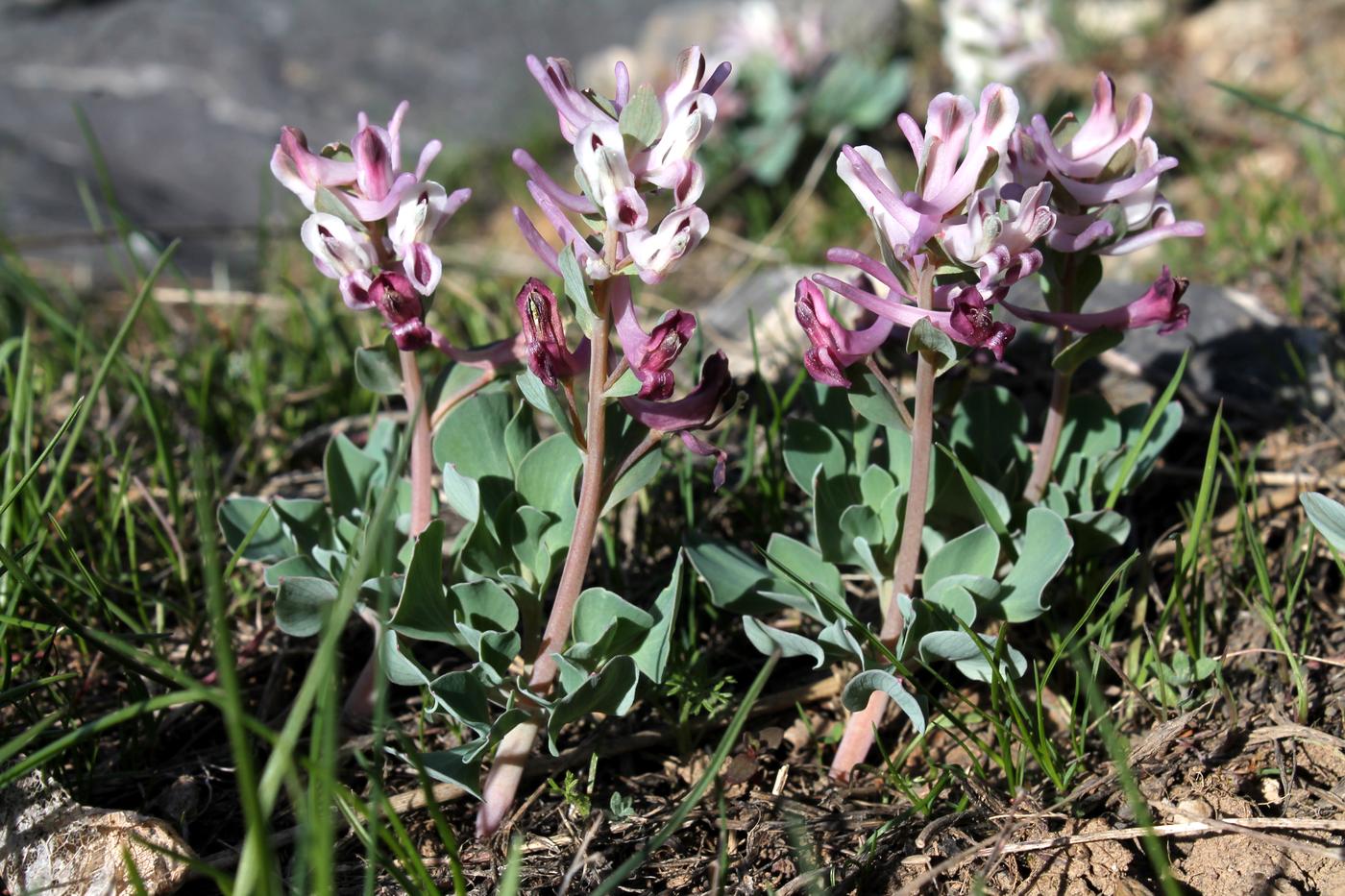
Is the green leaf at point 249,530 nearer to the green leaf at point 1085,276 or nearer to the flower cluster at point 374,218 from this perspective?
the flower cluster at point 374,218

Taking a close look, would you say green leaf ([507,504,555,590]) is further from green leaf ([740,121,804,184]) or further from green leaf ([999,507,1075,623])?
green leaf ([740,121,804,184])

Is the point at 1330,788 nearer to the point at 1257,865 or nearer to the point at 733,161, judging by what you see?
the point at 1257,865

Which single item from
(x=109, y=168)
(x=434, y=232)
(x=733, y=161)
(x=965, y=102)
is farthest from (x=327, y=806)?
(x=109, y=168)

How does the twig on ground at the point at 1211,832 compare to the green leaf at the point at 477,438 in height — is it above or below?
below

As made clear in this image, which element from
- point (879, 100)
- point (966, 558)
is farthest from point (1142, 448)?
point (879, 100)

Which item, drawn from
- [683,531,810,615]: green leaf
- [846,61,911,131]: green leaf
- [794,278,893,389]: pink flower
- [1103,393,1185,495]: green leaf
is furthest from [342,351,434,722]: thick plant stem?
[846,61,911,131]: green leaf

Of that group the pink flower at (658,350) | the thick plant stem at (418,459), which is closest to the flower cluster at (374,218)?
the thick plant stem at (418,459)

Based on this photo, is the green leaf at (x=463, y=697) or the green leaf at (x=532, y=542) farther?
the green leaf at (x=532, y=542)
